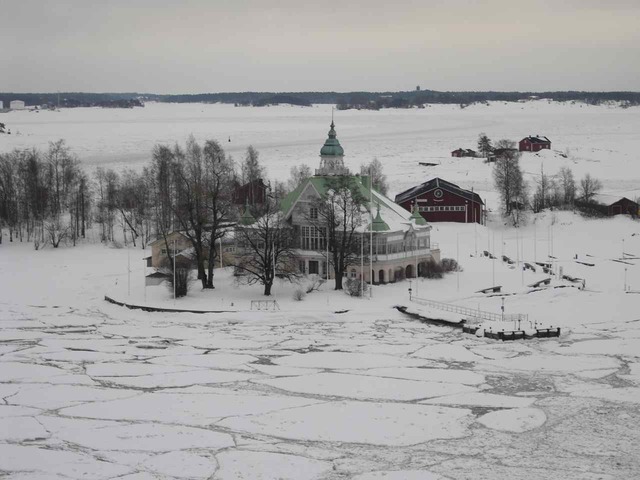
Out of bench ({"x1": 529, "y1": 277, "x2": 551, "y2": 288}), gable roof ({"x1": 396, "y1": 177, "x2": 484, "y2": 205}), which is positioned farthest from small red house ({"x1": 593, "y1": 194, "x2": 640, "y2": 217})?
bench ({"x1": 529, "y1": 277, "x2": 551, "y2": 288})

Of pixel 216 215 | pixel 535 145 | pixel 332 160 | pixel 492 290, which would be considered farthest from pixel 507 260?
pixel 535 145

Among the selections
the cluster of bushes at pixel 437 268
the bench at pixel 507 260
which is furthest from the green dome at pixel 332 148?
the bench at pixel 507 260

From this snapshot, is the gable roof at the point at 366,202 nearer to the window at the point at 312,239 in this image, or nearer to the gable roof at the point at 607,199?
the window at the point at 312,239

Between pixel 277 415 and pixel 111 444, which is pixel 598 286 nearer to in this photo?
pixel 277 415

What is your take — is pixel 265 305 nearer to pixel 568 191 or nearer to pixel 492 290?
pixel 492 290

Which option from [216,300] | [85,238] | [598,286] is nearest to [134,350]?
Result: [216,300]

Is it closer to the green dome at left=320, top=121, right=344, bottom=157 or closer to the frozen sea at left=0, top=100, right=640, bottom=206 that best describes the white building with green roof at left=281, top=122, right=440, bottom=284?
the green dome at left=320, top=121, right=344, bottom=157
